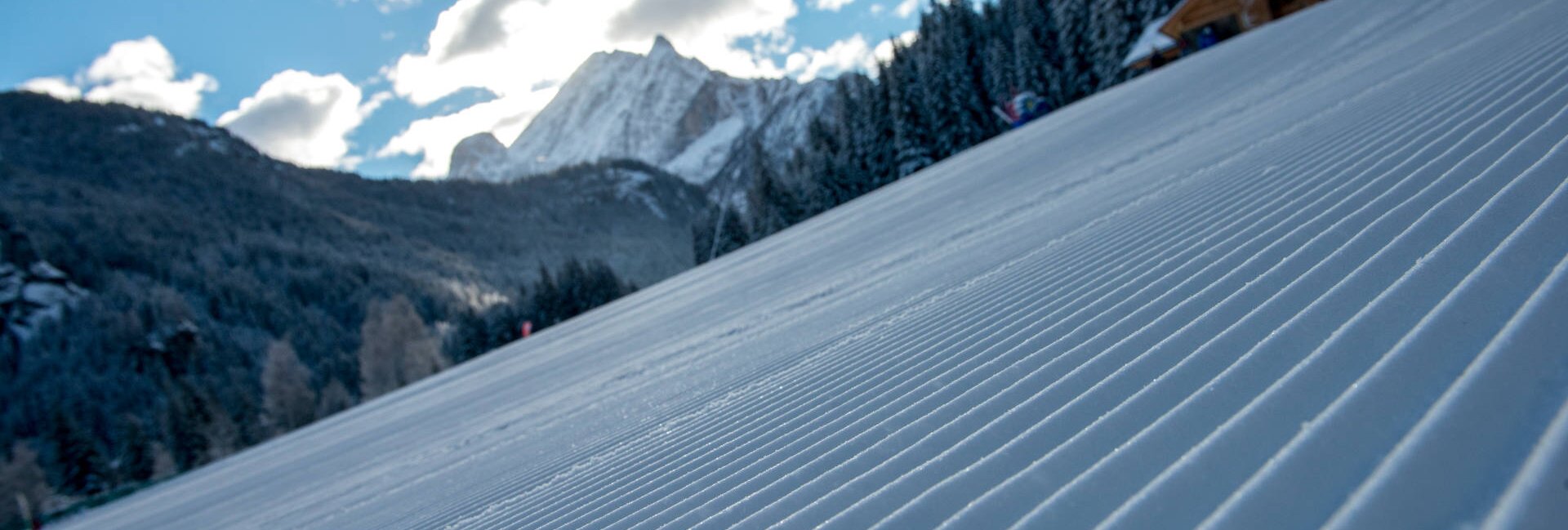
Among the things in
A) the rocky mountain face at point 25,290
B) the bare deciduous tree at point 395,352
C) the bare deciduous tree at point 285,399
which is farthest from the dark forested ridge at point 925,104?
the rocky mountain face at point 25,290

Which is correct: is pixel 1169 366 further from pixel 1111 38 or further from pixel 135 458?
pixel 135 458

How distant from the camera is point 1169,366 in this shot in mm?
2877

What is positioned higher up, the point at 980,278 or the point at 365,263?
the point at 365,263

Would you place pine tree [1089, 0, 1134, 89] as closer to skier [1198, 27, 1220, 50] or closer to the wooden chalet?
the wooden chalet

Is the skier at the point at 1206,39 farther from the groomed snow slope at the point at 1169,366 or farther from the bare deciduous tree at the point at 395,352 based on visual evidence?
the bare deciduous tree at the point at 395,352

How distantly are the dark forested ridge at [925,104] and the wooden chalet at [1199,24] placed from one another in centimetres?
633

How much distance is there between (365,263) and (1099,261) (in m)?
179

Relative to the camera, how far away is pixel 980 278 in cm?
648

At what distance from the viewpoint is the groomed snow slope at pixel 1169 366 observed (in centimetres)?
183

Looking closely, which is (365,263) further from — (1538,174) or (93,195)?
(1538,174)

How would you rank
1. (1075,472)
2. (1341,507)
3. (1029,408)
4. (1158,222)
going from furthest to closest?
(1158,222) < (1029,408) < (1075,472) < (1341,507)

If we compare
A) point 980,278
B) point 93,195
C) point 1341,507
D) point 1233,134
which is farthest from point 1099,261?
point 93,195

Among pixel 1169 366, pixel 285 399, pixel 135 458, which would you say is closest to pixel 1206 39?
pixel 1169 366

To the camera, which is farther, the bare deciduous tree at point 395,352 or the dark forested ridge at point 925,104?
the bare deciduous tree at point 395,352
